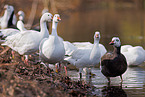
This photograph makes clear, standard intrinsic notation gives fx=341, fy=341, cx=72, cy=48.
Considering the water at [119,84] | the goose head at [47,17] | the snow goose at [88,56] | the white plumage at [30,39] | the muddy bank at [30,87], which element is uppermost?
the goose head at [47,17]

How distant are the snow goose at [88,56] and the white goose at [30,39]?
1.23 m

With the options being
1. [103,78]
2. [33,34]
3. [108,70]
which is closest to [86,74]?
[103,78]

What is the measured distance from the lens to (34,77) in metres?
7.91

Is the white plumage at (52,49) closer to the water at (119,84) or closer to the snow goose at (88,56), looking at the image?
the snow goose at (88,56)

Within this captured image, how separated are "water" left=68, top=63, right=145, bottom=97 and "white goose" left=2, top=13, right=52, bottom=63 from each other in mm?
1438

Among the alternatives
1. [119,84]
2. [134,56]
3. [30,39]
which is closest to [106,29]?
[134,56]

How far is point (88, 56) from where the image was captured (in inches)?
393

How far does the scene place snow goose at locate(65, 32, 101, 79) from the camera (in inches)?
390

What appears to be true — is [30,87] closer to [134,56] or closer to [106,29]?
[134,56]

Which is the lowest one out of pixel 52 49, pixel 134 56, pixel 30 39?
pixel 134 56

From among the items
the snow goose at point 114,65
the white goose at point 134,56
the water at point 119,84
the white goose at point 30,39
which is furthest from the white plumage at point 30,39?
the white goose at point 134,56

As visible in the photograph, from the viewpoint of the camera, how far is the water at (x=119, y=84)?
26.3ft

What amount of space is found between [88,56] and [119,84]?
4.56ft

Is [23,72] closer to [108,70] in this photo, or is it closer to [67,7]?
[108,70]
